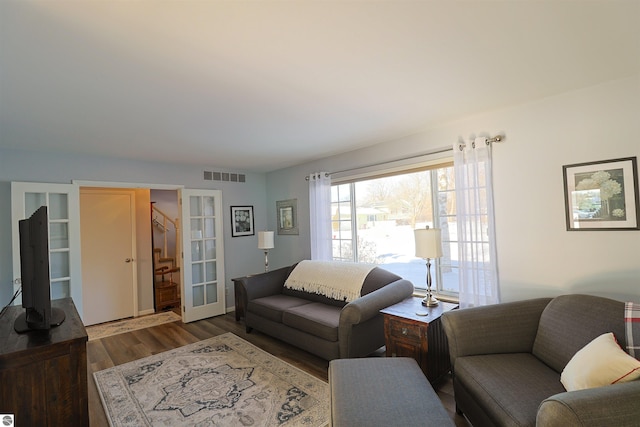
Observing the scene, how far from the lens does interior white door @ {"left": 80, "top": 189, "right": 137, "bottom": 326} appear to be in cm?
449

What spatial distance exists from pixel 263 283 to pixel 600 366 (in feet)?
11.2

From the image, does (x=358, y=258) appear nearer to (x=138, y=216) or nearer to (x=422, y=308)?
(x=422, y=308)

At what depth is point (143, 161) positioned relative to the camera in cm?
420

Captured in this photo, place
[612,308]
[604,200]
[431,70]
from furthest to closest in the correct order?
[604,200] → [431,70] → [612,308]

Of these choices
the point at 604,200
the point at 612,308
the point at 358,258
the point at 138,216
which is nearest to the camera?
the point at 612,308

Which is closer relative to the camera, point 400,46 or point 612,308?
point 400,46

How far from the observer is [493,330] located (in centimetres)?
208

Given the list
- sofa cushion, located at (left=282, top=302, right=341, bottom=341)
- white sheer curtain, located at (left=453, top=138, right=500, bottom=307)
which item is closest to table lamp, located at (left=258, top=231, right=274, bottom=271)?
sofa cushion, located at (left=282, top=302, right=341, bottom=341)

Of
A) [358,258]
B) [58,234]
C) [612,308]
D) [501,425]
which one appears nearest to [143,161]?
[58,234]

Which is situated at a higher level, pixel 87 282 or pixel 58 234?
pixel 58 234

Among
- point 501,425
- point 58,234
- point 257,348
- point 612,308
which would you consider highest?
point 58,234

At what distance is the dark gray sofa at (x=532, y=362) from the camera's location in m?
1.17

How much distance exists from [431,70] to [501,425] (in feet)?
6.78

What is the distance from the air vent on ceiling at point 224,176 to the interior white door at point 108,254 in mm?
1367
